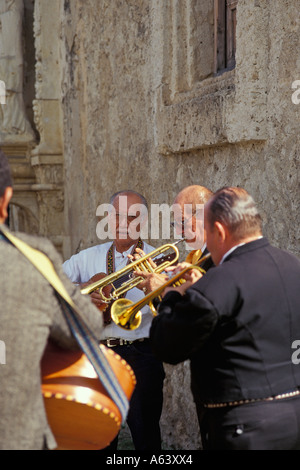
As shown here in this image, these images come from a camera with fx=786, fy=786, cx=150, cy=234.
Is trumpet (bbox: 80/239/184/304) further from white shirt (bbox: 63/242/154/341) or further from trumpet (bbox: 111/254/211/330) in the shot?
white shirt (bbox: 63/242/154/341)

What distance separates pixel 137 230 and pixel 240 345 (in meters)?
1.79

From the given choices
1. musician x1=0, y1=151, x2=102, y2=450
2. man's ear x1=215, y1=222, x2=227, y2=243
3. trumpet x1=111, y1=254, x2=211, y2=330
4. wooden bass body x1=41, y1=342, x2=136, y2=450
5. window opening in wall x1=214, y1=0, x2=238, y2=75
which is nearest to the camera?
musician x1=0, y1=151, x2=102, y2=450

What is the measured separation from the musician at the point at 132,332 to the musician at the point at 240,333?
130 cm

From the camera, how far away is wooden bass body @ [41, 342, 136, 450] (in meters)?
2.55

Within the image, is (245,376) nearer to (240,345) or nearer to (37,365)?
(240,345)

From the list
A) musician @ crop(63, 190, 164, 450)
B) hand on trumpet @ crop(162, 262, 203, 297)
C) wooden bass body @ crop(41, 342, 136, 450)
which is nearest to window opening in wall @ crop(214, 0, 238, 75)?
musician @ crop(63, 190, 164, 450)

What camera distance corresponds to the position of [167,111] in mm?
5762

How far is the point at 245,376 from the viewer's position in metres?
2.78

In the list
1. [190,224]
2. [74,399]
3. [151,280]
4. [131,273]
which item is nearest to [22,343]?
[74,399]

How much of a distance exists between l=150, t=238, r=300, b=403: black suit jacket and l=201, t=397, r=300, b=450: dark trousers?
0.05 metres

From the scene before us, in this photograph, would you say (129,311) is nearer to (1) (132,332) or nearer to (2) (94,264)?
(1) (132,332)

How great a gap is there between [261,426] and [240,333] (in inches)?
13.3

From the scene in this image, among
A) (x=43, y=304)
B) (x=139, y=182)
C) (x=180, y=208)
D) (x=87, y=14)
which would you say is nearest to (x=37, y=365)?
(x=43, y=304)

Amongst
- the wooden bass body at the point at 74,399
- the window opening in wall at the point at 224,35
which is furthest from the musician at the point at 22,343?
the window opening in wall at the point at 224,35
